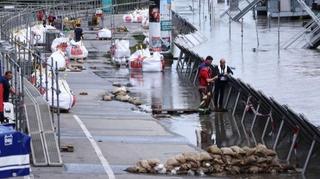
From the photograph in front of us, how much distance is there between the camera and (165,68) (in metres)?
39.1

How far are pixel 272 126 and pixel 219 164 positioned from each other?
165 inches

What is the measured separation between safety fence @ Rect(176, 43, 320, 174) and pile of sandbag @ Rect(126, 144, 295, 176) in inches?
27.7

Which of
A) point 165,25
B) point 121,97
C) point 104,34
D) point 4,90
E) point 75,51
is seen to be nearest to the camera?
point 4,90

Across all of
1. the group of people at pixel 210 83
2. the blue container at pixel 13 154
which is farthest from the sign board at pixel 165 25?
the blue container at pixel 13 154

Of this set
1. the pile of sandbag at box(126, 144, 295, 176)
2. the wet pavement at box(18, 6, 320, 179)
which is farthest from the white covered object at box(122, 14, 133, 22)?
the pile of sandbag at box(126, 144, 295, 176)

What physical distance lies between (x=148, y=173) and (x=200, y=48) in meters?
37.2

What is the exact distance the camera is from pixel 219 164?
52.1ft

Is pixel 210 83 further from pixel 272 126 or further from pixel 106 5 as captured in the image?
pixel 106 5

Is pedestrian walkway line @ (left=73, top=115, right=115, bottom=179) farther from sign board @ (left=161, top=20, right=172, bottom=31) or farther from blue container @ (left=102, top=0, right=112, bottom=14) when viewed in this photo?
blue container @ (left=102, top=0, right=112, bottom=14)

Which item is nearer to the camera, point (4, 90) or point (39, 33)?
point (4, 90)

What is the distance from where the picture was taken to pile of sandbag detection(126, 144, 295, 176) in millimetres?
15523

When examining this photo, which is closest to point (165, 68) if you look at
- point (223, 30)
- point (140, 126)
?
point (140, 126)

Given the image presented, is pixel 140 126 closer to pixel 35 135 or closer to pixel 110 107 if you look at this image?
pixel 110 107

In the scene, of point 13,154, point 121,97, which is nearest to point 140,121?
point 121,97
